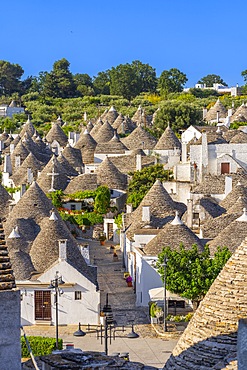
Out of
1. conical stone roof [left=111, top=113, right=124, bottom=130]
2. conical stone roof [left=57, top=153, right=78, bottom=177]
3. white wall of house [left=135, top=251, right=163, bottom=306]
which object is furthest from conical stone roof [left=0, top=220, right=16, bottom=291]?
conical stone roof [left=111, top=113, right=124, bottom=130]

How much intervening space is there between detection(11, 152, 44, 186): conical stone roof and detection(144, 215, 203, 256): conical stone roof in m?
25.7

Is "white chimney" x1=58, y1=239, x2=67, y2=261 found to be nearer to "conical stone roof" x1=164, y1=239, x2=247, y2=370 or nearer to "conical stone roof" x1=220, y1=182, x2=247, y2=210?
"conical stone roof" x1=220, y1=182, x2=247, y2=210

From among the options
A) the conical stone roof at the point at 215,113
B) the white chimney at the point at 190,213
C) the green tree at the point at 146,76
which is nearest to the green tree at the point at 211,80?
the green tree at the point at 146,76

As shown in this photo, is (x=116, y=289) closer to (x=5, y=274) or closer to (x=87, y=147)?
(x=5, y=274)

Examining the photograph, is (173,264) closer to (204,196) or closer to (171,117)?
(204,196)

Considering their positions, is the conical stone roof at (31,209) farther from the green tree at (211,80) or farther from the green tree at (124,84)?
the green tree at (211,80)

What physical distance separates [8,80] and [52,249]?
369 feet

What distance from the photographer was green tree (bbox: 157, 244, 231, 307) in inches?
1179

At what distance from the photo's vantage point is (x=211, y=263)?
99.7ft

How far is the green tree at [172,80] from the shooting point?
12300 centimetres

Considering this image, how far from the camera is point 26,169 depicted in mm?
61125

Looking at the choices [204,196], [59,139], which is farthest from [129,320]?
[59,139]

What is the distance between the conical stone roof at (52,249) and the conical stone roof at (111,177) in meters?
20.9

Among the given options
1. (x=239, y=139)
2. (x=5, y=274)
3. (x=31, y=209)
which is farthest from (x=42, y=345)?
(x=239, y=139)
